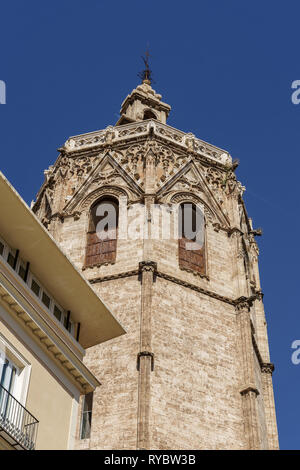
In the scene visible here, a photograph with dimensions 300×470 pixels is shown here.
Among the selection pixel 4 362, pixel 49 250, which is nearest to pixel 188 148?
pixel 49 250

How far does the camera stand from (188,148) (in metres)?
34.3

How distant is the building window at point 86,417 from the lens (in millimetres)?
25844

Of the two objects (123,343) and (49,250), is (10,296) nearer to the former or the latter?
(49,250)

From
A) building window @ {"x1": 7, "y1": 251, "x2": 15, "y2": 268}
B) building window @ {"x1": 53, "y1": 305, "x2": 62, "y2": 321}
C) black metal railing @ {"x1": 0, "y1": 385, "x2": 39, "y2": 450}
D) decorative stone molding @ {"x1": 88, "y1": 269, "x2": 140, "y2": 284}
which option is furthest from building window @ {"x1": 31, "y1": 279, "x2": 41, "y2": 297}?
decorative stone molding @ {"x1": 88, "y1": 269, "x2": 140, "y2": 284}

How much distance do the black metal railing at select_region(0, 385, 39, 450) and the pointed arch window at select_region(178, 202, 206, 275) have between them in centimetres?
1517

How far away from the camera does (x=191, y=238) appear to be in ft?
104

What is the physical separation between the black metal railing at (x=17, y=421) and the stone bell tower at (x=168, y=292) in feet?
31.8

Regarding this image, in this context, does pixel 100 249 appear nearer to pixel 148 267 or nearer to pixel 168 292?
pixel 148 267

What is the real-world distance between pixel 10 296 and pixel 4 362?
46.5 inches

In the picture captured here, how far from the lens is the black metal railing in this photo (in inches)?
577

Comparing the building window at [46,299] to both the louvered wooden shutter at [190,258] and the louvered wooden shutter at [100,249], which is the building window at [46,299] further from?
the louvered wooden shutter at [190,258]

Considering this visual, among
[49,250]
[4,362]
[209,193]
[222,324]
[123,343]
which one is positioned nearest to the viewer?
[4,362]

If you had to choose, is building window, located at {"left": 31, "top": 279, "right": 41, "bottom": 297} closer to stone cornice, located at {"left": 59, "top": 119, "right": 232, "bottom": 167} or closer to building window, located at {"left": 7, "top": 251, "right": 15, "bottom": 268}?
building window, located at {"left": 7, "top": 251, "right": 15, "bottom": 268}

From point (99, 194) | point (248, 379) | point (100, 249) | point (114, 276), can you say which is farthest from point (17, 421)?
point (99, 194)
